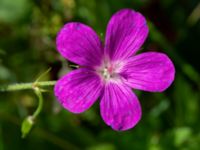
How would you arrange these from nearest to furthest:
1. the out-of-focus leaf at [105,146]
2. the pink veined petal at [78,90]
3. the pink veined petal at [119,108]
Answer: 1. the pink veined petal at [78,90]
2. the pink veined petal at [119,108]
3. the out-of-focus leaf at [105,146]

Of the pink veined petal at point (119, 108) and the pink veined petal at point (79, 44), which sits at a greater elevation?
the pink veined petal at point (79, 44)

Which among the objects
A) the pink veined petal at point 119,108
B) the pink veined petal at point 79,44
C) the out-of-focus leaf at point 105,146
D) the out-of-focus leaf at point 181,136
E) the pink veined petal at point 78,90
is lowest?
the out-of-focus leaf at point 181,136

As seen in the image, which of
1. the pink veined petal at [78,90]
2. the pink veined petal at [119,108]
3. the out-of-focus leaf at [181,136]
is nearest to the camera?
the pink veined petal at [78,90]

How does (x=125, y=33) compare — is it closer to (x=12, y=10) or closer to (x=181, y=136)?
(x=181, y=136)

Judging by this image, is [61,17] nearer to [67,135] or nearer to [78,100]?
[67,135]

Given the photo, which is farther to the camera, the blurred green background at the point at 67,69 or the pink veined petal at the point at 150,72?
the blurred green background at the point at 67,69

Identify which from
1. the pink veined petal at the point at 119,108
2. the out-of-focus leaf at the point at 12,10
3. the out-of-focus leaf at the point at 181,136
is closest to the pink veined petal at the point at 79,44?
the pink veined petal at the point at 119,108

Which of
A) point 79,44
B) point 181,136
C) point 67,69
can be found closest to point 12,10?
point 67,69

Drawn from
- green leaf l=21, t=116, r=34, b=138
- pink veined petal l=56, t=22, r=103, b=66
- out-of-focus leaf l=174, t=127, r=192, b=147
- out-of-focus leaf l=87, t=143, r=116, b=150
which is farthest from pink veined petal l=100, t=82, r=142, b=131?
out-of-focus leaf l=87, t=143, r=116, b=150

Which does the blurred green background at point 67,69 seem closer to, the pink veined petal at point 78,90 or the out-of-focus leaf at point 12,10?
the out-of-focus leaf at point 12,10
